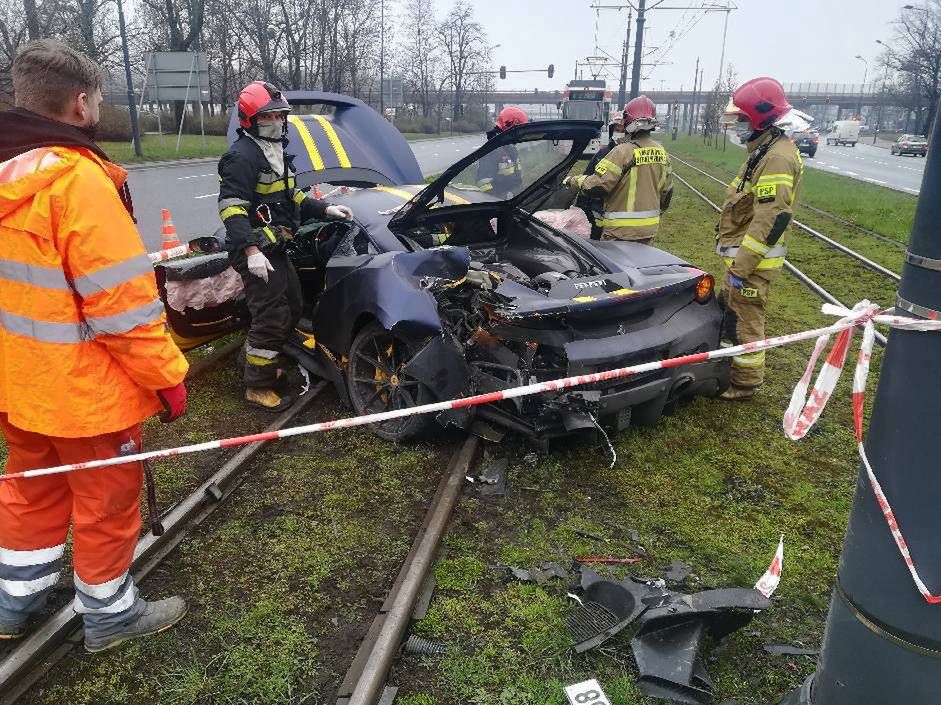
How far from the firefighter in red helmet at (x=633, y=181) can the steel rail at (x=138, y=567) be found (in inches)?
132

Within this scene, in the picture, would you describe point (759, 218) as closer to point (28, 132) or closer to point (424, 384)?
point (424, 384)

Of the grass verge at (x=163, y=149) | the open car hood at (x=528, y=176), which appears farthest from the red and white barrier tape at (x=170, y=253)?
the grass verge at (x=163, y=149)

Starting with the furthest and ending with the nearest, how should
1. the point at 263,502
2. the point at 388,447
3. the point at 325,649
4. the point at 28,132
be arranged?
the point at 388,447 → the point at 263,502 → the point at 325,649 → the point at 28,132

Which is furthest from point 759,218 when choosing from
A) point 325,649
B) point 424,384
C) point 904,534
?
point 325,649

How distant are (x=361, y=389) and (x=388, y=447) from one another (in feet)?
1.53

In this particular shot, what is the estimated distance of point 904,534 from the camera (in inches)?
71.4

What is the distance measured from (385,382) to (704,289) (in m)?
2.07

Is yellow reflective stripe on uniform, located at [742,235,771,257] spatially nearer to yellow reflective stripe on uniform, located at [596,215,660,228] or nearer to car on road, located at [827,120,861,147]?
yellow reflective stripe on uniform, located at [596,215,660,228]

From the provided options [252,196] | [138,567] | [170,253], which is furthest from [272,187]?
[138,567]

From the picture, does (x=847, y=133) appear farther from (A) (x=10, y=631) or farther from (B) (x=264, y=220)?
(A) (x=10, y=631)

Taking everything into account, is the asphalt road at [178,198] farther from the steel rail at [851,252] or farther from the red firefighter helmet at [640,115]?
the steel rail at [851,252]

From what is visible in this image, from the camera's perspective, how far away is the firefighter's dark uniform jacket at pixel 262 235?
180 inches

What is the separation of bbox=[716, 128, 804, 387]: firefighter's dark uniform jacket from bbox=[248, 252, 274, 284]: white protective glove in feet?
10.0

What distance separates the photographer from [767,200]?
4.70 m
